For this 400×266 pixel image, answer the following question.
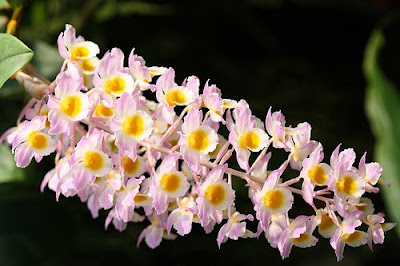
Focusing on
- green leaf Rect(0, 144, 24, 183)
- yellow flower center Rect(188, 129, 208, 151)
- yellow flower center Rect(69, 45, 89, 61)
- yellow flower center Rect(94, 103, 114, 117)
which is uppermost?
yellow flower center Rect(188, 129, 208, 151)

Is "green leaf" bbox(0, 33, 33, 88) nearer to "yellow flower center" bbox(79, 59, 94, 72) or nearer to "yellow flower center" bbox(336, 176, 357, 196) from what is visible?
"yellow flower center" bbox(79, 59, 94, 72)

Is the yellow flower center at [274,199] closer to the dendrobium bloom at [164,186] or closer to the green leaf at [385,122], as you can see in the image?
the dendrobium bloom at [164,186]

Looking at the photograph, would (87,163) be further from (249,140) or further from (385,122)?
(385,122)

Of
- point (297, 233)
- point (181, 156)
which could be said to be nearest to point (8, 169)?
point (181, 156)

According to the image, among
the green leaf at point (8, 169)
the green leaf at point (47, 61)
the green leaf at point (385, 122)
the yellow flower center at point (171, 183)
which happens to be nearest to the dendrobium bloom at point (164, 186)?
the yellow flower center at point (171, 183)

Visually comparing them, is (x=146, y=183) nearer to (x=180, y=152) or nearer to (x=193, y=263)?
(x=180, y=152)

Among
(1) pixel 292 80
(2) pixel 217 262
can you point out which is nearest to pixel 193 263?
(2) pixel 217 262

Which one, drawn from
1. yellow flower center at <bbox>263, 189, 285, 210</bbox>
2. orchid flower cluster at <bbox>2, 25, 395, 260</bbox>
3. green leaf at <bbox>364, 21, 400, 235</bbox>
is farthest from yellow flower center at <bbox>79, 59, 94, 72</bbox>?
green leaf at <bbox>364, 21, 400, 235</bbox>
